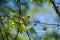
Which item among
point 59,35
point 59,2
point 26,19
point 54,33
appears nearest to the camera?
point 26,19

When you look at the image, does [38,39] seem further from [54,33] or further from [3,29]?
[54,33]

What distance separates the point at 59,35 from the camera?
3344mm

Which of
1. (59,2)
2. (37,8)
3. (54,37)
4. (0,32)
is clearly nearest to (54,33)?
(54,37)

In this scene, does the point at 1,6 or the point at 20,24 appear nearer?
the point at 20,24

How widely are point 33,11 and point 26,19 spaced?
175 cm

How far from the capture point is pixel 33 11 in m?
3.58

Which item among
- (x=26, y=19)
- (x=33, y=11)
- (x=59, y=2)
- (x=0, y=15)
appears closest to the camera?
(x=26, y=19)

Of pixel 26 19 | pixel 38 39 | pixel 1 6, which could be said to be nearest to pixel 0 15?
pixel 1 6

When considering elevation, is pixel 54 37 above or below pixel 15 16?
below

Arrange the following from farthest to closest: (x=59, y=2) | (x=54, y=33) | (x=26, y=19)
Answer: (x=54, y=33)
(x=59, y=2)
(x=26, y=19)

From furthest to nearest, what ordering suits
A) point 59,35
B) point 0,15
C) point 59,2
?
point 59,35 < point 59,2 < point 0,15

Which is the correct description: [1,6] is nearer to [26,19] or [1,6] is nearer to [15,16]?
[15,16]

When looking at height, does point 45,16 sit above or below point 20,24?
below

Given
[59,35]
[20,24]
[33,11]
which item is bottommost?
[59,35]
